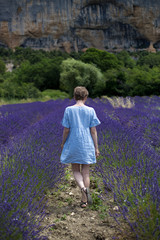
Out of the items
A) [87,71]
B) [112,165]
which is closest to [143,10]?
[87,71]

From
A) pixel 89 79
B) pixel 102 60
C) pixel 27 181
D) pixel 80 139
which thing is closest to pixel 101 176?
pixel 80 139

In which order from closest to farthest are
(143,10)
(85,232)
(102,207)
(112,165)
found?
(85,232) → (102,207) → (112,165) → (143,10)

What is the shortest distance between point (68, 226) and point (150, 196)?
821 mm

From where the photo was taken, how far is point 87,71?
24516 mm

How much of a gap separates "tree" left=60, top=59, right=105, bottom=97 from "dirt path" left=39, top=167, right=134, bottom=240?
21.4 metres

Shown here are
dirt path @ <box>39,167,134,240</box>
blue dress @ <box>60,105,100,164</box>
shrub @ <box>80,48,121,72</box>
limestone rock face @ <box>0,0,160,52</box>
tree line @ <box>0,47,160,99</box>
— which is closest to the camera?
dirt path @ <box>39,167,134,240</box>

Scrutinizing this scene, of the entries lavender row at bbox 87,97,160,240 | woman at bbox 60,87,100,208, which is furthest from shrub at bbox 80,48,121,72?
woman at bbox 60,87,100,208

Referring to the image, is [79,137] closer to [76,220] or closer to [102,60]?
[76,220]

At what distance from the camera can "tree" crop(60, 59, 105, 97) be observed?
23.8 metres

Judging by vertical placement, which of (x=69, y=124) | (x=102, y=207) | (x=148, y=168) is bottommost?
(x=102, y=207)

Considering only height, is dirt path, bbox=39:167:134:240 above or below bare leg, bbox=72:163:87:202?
below

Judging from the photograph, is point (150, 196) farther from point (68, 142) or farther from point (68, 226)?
point (68, 142)

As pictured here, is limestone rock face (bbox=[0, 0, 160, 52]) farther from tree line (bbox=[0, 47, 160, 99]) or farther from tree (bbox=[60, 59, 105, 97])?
tree (bbox=[60, 59, 105, 97])

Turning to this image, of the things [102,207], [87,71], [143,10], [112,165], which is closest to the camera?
[102,207]
